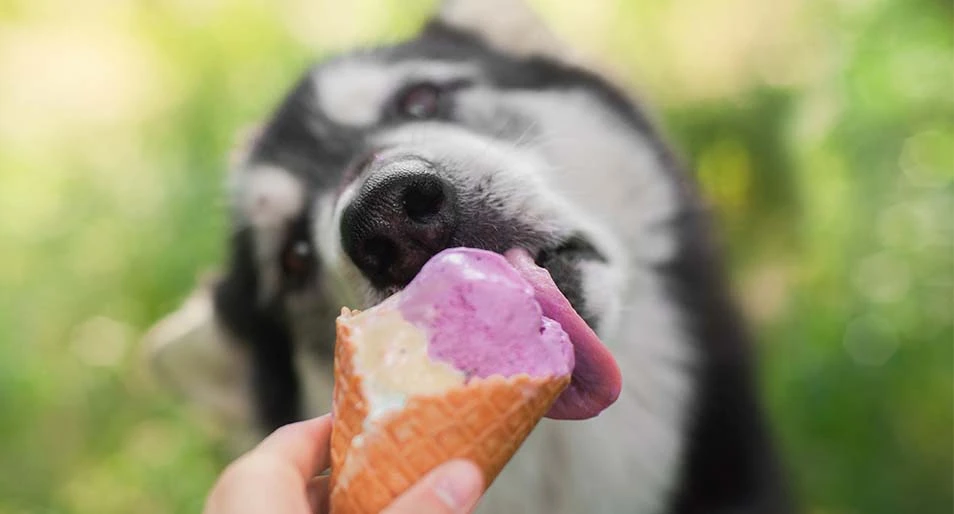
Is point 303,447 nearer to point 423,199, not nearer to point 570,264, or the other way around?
point 423,199

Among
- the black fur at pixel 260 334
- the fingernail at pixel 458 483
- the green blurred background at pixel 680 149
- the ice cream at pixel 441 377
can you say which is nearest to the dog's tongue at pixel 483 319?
the ice cream at pixel 441 377

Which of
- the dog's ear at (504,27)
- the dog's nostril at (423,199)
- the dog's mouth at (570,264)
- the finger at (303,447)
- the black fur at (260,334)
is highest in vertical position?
the dog's ear at (504,27)

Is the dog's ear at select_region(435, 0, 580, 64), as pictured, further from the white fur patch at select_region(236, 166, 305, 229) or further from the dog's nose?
the dog's nose

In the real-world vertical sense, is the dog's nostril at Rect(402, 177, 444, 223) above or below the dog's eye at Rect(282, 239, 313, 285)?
above

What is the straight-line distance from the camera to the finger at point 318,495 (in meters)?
1.04

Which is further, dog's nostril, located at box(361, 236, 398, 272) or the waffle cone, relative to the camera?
dog's nostril, located at box(361, 236, 398, 272)

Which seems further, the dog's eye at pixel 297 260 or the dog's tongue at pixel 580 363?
the dog's eye at pixel 297 260

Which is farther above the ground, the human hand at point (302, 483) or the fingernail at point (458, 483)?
the fingernail at point (458, 483)

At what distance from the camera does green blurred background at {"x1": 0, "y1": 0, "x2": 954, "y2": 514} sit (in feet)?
8.00

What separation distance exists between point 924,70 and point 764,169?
651mm

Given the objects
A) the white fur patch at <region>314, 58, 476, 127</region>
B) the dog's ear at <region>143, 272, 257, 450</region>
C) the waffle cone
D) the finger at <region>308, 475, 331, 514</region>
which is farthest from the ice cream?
the dog's ear at <region>143, 272, 257, 450</region>

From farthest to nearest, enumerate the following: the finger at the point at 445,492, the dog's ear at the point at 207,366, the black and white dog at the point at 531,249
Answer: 1. the dog's ear at the point at 207,366
2. the black and white dog at the point at 531,249
3. the finger at the point at 445,492

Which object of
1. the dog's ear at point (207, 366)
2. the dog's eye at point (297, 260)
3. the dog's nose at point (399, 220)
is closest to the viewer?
the dog's nose at point (399, 220)

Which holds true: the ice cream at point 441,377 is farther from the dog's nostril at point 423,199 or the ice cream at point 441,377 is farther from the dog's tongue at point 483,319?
the dog's nostril at point 423,199
